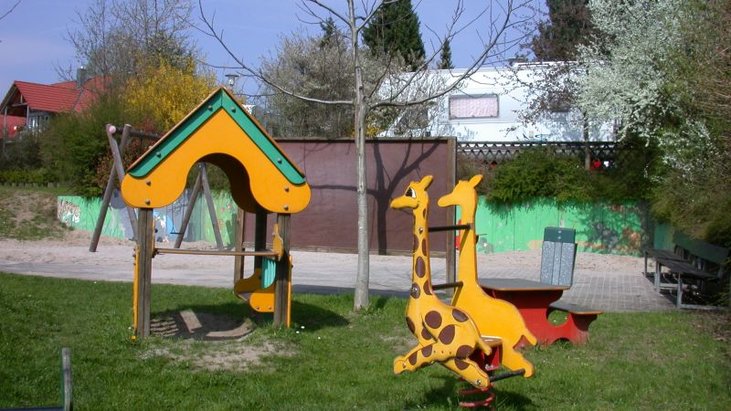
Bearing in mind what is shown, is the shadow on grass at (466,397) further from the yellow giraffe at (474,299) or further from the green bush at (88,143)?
the green bush at (88,143)

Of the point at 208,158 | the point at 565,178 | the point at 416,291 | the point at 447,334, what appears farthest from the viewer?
the point at 565,178

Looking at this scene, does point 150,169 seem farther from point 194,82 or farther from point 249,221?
point 194,82

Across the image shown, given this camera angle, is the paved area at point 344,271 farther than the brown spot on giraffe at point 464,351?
Yes

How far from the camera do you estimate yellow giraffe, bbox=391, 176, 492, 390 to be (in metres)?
5.78

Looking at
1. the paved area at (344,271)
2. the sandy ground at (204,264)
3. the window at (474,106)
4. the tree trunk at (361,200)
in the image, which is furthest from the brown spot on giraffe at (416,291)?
the window at (474,106)


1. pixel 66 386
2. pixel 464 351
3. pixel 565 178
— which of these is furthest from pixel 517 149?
pixel 66 386

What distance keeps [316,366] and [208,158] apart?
307 cm

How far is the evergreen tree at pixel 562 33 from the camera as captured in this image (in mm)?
27109

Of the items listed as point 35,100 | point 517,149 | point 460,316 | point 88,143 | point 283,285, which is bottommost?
point 283,285

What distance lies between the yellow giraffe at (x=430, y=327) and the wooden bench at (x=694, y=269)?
7.04 meters

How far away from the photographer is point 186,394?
6930mm

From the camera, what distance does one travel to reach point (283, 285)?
9.47 m

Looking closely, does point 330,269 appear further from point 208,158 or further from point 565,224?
point 208,158

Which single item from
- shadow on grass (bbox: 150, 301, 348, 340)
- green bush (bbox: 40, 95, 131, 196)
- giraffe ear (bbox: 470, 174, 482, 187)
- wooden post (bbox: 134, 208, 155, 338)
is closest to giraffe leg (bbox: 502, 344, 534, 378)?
giraffe ear (bbox: 470, 174, 482, 187)
